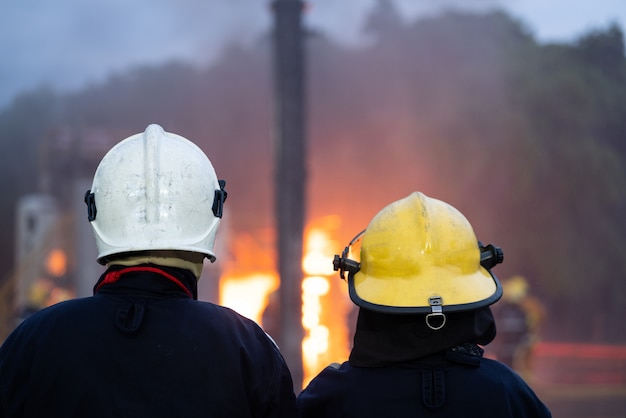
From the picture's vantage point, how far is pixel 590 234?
1720 centimetres

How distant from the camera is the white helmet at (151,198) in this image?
205 cm

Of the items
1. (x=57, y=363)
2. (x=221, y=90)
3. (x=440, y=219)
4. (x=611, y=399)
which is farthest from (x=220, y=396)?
(x=221, y=90)

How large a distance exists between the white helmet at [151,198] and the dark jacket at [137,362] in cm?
26

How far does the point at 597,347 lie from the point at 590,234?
2880 mm

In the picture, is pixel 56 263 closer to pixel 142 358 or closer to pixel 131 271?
pixel 131 271

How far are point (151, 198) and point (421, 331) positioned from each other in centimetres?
91

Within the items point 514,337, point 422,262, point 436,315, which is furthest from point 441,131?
point 436,315

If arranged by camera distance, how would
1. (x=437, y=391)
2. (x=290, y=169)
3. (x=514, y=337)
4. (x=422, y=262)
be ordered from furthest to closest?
(x=514, y=337), (x=290, y=169), (x=422, y=262), (x=437, y=391)

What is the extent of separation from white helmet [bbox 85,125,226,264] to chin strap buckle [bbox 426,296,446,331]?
708mm

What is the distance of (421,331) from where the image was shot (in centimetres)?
191

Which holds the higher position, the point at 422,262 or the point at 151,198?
the point at 151,198

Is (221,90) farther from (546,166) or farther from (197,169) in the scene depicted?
(197,169)

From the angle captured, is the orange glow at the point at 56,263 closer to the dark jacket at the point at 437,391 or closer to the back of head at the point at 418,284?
the back of head at the point at 418,284

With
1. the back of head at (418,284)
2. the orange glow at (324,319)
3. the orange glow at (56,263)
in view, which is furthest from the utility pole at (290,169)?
the back of head at (418,284)
